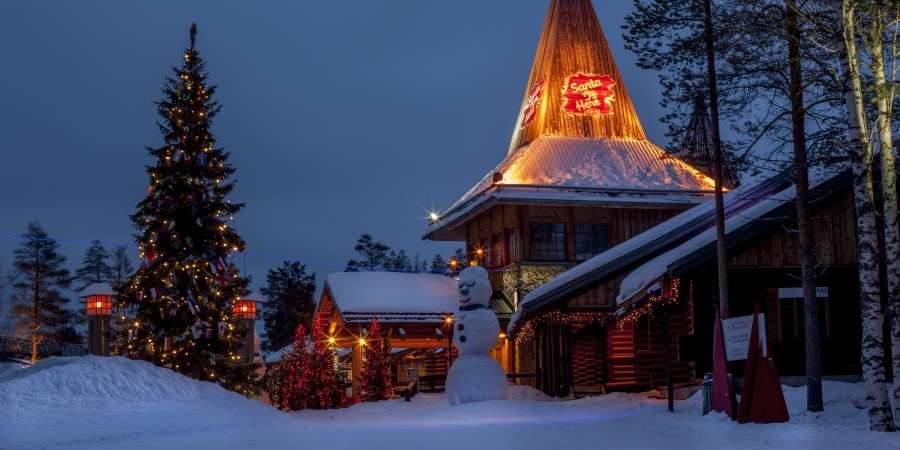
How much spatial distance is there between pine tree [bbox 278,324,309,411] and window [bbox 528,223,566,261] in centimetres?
835

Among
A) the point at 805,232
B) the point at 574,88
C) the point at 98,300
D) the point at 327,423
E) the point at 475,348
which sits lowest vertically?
the point at 327,423

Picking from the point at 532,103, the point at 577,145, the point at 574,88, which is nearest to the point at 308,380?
the point at 577,145

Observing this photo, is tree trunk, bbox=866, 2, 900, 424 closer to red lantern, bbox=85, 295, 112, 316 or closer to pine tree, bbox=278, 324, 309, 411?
pine tree, bbox=278, 324, 309, 411

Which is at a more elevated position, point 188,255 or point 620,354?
point 188,255

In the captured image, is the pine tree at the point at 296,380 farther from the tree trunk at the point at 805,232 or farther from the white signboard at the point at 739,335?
the tree trunk at the point at 805,232

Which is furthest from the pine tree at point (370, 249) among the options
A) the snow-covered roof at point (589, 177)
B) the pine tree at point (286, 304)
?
the snow-covered roof at point (589, 177)

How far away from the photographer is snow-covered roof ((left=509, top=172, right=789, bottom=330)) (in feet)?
82.5

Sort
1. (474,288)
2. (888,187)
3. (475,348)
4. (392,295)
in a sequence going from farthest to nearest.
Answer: (392,295) < (474,288) < (475,348) < (888,187)

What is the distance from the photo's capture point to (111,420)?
54.5 ft

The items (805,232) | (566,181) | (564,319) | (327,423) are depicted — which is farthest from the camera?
(566,181)

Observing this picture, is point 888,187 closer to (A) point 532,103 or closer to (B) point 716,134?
(B) point 716,134

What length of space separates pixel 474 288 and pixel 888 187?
13352 mm

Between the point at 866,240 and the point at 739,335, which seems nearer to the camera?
the point at 866,240

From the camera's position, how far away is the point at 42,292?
58.4 meters
